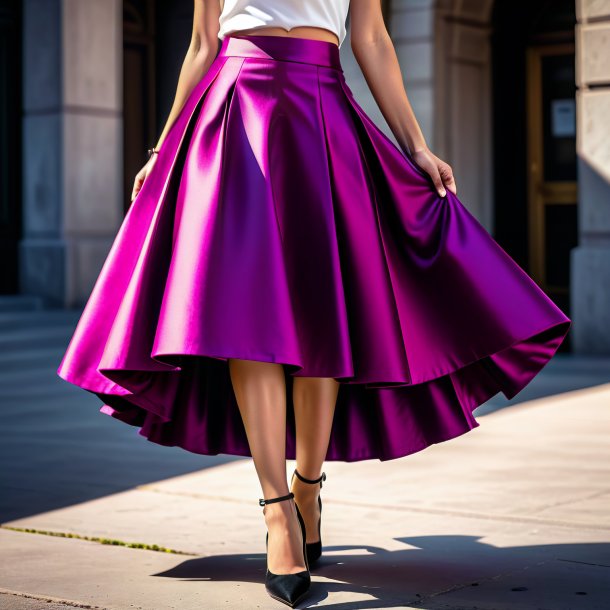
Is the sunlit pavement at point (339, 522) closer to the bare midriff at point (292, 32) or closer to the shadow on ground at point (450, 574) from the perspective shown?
the shadow on ground at point (450, 574)

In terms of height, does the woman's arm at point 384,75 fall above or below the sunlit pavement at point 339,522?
above

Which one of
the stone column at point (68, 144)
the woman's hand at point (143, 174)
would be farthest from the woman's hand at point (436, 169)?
the stone column at point (68, 144)

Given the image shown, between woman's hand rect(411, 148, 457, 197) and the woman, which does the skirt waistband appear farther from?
woman's hand rect(411, 148, 457, 197)

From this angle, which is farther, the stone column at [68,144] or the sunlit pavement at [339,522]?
the stone column at [68,144]

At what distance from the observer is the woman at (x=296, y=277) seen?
3191 millimetres

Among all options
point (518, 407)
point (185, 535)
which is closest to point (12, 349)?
point (518, 407)

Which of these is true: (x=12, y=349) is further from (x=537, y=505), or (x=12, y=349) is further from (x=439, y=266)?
(x=439, y=266)

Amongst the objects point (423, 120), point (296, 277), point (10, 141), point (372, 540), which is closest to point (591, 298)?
point (423, 120)

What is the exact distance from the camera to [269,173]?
3256 mm

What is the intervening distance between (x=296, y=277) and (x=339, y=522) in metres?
1.18

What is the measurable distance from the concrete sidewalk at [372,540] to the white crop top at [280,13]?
1.36m

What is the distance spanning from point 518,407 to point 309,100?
398 cm

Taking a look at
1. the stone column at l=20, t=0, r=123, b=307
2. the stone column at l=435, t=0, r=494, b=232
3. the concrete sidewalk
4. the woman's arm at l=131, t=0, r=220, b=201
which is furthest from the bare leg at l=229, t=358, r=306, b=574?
the stone column at l=435, t=0, r=494, b=232

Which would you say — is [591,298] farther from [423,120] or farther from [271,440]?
[271,440]
